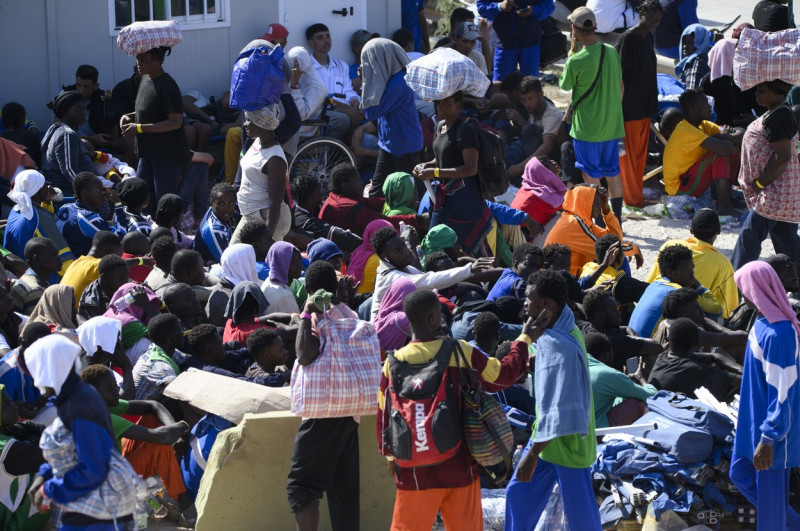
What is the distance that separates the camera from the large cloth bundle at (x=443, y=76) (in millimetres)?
9078

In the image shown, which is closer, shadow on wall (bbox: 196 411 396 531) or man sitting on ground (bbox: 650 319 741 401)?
shadow on wall (bbox: 196 411 396 531)

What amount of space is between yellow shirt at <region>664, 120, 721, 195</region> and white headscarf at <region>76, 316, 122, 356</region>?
712 centimetres

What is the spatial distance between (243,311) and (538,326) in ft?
7.92

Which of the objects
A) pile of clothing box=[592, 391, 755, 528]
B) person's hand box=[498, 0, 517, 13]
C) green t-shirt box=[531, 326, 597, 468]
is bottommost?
pile of clothing box=[592, 391, 755, 528]

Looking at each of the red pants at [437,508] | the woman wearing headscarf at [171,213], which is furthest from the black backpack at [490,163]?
the red pants at [437,508]

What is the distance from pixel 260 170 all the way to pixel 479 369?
421cm

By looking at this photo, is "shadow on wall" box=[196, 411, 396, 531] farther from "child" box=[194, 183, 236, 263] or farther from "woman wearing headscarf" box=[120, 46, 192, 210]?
"woman wearing headscarf" box=[120, 46, 192, 210]

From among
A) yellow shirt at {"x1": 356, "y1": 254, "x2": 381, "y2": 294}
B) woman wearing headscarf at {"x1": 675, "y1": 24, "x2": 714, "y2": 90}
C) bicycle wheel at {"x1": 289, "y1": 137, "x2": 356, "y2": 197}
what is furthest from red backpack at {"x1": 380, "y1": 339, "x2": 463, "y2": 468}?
woman wearing headscarf at {"x1": 675, "y1": 24, "x2": 714, "y2": 90}

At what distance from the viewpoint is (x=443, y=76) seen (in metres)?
9.09

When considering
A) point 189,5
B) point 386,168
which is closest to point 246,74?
point 386,168

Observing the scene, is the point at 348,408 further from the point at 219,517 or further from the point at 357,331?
the point at 219,517

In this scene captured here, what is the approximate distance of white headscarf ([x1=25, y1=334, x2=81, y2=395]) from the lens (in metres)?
4.76

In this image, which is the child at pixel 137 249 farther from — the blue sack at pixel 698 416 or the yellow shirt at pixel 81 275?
the blue sack at pixel 698 416

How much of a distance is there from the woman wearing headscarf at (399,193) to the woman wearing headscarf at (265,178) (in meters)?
0.82
